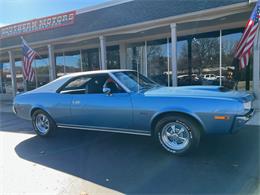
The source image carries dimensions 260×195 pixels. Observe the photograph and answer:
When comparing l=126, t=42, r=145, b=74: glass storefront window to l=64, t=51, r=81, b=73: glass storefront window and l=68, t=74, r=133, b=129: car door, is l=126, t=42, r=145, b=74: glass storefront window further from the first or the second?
l=68, t=74, r=133, b=129: car door

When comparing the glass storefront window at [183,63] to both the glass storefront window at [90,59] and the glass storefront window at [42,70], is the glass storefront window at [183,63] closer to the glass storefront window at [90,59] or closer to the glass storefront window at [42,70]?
the glass storefront window at [90,59]

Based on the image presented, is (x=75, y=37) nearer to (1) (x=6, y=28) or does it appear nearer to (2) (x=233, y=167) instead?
(1) (x=6, y=28)

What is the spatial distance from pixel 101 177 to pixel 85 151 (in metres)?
1.20

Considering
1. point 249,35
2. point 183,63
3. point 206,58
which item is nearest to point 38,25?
point 183,63

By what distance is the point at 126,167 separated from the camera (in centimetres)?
365

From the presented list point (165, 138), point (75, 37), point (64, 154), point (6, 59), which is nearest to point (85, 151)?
point (64, 154)

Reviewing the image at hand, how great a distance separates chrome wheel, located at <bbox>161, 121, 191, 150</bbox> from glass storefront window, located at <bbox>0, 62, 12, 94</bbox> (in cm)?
1703

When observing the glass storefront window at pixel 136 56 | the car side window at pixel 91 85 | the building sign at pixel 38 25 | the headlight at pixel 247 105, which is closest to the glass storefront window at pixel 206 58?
the glass storefront window at pixel 136 56

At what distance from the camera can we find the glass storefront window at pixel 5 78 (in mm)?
17797

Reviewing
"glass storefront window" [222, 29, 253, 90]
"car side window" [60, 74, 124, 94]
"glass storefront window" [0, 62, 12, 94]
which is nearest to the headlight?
"car side window" [60, 74, 124, 94]

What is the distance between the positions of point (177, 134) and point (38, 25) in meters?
10.7

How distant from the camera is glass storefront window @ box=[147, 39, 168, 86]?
37.2ft

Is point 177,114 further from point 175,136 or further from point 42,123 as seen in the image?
point 42,123

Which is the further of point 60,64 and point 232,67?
point 60,64
